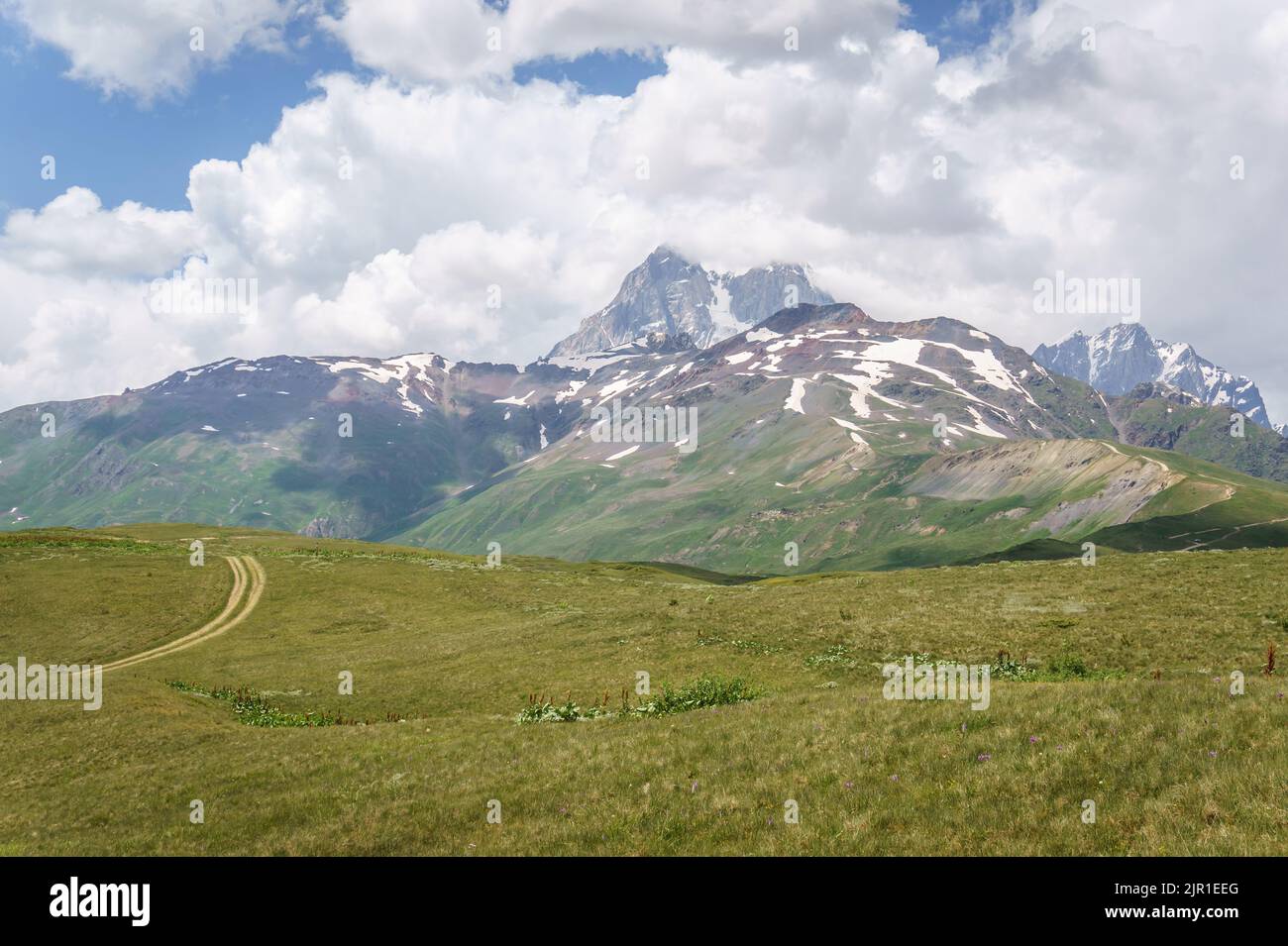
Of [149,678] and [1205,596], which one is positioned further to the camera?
[149,678]

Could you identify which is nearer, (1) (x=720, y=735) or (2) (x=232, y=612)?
(1) (x=720, y=735)

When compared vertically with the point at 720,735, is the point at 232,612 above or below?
below

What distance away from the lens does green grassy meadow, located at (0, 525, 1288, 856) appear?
13.9 meters

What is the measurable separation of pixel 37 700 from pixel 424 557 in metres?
68.3

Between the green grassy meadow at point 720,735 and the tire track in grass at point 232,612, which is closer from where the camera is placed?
the green grassy meadow at point 720,735

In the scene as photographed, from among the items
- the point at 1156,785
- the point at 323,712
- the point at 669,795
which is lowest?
the point at 323,712

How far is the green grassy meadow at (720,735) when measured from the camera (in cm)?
1395

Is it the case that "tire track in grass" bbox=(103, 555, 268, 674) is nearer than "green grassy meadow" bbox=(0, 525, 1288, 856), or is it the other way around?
"green grassy meadow" bbox=(0, 525, 1288, 856)

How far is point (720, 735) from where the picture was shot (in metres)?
21.4

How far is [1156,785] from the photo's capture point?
1339 centimetres
